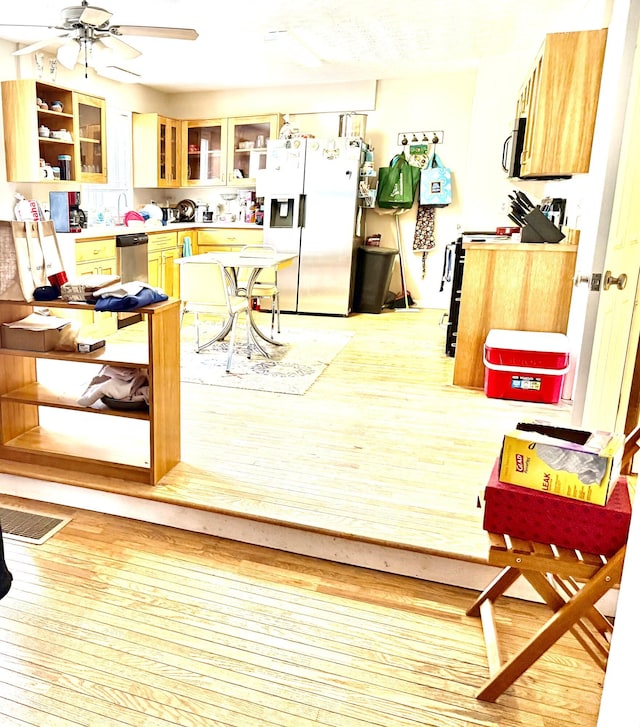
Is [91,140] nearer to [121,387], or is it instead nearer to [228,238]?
[228,238]

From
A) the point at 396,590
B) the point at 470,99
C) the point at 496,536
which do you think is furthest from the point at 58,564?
the point at 470,99

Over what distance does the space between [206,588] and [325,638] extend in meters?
Answer: 0.48

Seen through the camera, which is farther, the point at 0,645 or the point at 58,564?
the point at 58,564

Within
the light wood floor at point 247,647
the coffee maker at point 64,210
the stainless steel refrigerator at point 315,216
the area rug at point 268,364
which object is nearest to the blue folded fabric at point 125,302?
the light wood floor at point 247,647

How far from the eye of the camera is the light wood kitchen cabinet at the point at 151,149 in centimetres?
664

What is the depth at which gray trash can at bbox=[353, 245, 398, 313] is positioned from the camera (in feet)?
21.3

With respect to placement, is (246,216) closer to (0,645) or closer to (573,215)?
(573,215)

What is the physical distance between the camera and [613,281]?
8.29 feet

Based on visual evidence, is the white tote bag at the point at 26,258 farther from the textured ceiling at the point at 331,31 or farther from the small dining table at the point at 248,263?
the textured ceiling at the point at 331,31

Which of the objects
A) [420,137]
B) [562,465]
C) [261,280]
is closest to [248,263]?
[261,280]

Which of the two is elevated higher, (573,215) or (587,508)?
(573,215)

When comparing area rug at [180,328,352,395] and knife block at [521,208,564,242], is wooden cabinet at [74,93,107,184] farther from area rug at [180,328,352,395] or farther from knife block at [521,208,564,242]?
knife block at [521,208,564,242]

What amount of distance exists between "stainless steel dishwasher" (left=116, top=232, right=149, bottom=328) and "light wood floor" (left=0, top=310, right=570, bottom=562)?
217 centimetres

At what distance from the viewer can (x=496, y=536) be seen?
58.6 inches
